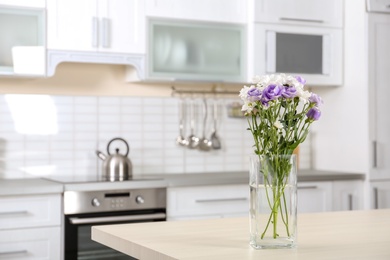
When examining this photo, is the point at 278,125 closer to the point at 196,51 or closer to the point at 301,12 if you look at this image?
the point at 196,51

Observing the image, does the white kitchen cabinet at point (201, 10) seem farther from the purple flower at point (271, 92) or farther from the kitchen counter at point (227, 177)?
the purple flower at point (271, 92)

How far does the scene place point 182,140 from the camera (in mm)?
4656

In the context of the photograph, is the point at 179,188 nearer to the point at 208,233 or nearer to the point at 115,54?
the point at 115,54

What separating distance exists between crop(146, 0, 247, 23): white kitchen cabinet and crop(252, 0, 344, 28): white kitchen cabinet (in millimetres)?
110

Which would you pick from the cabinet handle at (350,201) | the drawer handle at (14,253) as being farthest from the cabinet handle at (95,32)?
the cabinet handle at (350,201)

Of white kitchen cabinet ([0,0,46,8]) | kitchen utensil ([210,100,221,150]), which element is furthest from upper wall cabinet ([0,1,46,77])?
kitchen utensil ([210,100,221,150])

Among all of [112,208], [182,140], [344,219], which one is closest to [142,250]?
[344,219]

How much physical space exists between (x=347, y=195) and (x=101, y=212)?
1.61 metres

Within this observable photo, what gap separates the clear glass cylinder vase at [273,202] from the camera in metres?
1.95

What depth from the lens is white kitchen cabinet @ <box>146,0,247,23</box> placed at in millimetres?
4273

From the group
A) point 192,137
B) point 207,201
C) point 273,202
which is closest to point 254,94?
point 273,202

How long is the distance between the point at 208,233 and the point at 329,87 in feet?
9.62

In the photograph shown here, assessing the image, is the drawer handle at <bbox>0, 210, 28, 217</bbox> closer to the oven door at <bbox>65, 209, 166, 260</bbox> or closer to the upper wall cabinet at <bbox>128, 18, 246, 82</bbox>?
the oven door at <bbox>65, 209, 166, 260</bbox>

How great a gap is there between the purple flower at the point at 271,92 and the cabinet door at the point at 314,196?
252cm
